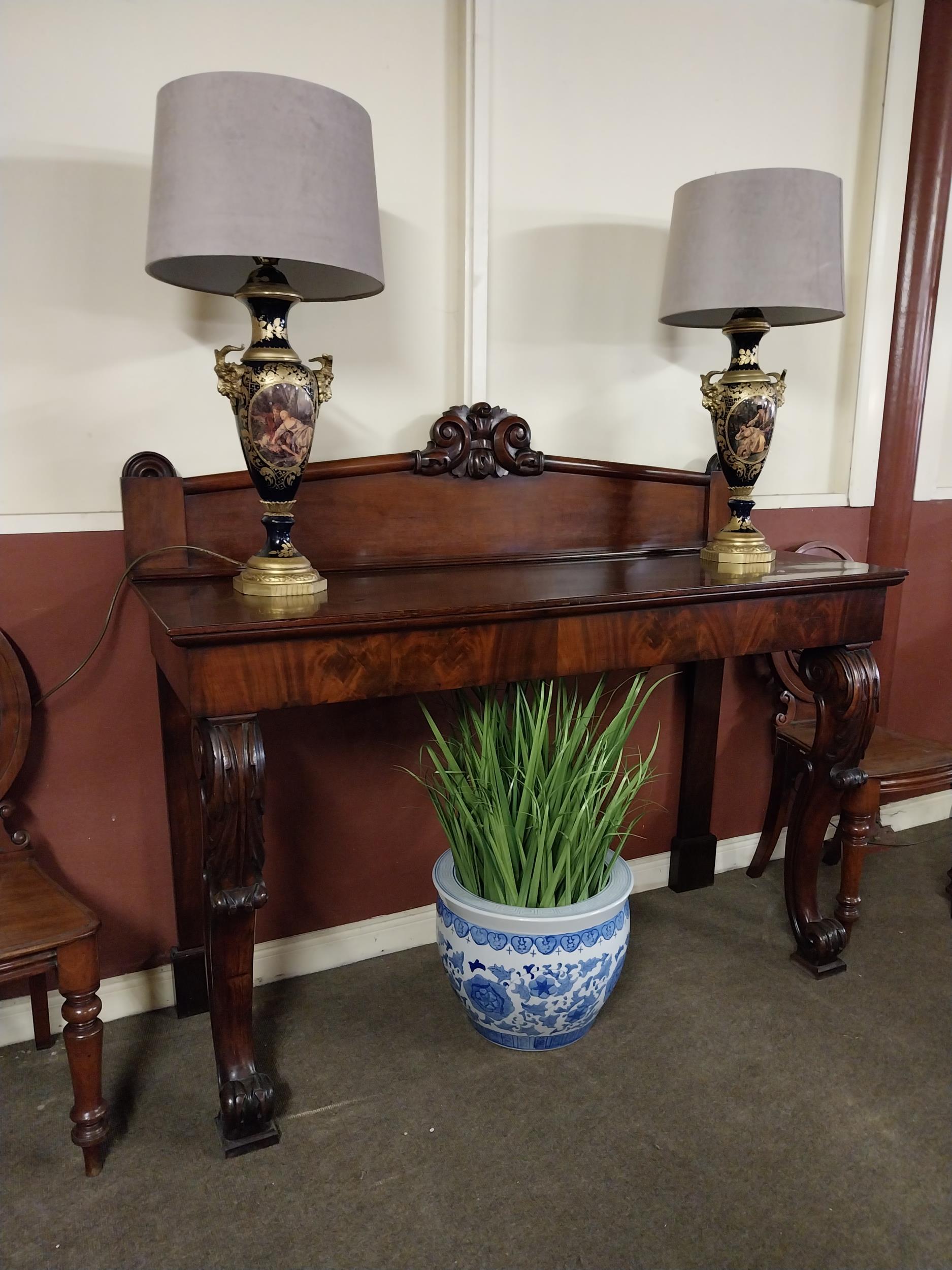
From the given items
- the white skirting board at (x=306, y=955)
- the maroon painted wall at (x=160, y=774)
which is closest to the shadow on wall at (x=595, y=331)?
the maroon painted wall at (x=160, y=774)

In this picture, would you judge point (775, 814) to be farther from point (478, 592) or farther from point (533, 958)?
point (478, 592)

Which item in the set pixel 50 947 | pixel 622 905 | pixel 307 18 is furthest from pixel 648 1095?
pixel 307 18

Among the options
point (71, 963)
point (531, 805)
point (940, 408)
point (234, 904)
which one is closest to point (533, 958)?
point (531, 805)

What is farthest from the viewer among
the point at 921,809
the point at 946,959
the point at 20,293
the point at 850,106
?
the point at 921,809

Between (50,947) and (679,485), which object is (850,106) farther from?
(50,947)

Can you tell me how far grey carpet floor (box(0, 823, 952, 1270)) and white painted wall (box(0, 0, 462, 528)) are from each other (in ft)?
3.72

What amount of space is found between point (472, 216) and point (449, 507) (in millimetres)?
617

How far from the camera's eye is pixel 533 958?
1.63 metres

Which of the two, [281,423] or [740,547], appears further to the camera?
[740,547]

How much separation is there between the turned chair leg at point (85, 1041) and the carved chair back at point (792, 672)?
1781mm

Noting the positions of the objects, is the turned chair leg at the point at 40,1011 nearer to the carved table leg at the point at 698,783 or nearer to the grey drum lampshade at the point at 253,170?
the grey drum lampshade at the point at 253,170

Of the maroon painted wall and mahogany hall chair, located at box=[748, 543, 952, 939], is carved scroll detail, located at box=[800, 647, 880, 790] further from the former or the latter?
the maroon painted wall

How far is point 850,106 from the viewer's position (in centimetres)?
228

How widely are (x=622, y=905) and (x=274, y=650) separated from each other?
88 centimetres
